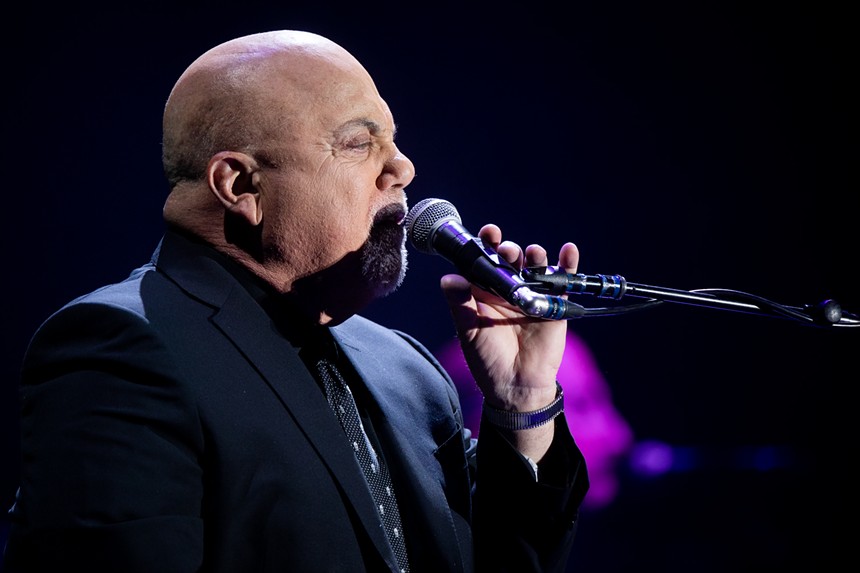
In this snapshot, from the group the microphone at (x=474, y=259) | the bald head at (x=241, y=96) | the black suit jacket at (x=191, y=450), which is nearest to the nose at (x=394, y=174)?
the microphone at (x=474, y=259)

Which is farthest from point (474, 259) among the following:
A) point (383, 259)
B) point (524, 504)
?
point (524, 504)

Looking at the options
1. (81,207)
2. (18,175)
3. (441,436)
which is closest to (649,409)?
(441,436)

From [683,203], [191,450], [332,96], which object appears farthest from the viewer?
[683,203]

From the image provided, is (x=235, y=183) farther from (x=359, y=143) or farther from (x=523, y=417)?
(x=523, y=417)

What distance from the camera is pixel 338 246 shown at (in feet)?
5.50

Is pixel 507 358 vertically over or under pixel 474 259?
under

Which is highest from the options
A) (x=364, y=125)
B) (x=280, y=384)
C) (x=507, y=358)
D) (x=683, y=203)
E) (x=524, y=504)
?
(x=683, y=203)

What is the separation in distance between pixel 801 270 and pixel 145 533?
3.10m

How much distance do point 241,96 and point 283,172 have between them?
19 centimetres

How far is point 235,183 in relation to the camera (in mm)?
1655

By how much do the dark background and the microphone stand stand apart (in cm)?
167

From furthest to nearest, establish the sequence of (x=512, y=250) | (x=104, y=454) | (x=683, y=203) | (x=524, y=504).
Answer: (x=683, y=203) < (x=524, y=504) < (x=512, y=250) < (x=104, y=454)

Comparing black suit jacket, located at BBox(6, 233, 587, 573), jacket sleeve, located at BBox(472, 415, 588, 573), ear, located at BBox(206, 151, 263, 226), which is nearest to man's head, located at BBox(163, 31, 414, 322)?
ear, located at BBox(206, 151, 263, 226)

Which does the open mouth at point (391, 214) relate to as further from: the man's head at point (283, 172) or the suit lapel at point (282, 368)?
the suit lapel at point (282, 368)
